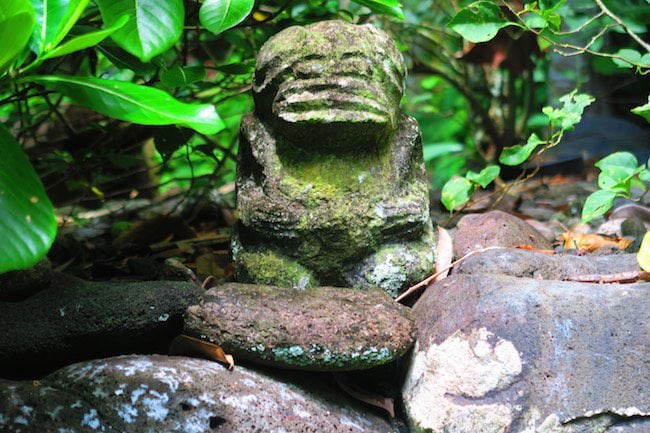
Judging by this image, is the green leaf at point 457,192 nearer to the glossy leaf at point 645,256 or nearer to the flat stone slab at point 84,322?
the glossy leaf at point 645,256

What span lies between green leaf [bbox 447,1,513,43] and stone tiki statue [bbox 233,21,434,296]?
480 mm

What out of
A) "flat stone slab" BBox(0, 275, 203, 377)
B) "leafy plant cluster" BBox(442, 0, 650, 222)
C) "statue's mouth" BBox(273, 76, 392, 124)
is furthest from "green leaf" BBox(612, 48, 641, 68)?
"flat stone slab" BBox(0, 275, 203, 377)

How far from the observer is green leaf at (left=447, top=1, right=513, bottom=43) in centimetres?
239

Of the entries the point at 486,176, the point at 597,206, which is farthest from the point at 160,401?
the point at 486,176

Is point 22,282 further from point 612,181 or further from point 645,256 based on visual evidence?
point 612,181

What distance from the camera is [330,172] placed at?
78.3 inches

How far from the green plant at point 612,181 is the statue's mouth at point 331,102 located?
2.62ft

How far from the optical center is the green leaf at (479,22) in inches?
94.0

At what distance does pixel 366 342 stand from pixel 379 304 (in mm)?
153

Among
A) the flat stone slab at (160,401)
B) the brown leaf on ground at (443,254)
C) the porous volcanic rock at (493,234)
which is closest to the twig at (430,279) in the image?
the brown leaf on ground at (443,254)

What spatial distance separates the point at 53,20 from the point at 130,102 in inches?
11.0

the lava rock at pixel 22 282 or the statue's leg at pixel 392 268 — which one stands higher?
the lava rock at pixel 22 282

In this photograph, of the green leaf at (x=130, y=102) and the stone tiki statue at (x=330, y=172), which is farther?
the stone tiki statue at (x=330, y=172)

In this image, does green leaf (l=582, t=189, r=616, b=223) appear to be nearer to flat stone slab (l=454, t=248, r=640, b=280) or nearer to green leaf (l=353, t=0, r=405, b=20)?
flat stone slab (l=454, t=248, r=640, b=280)
